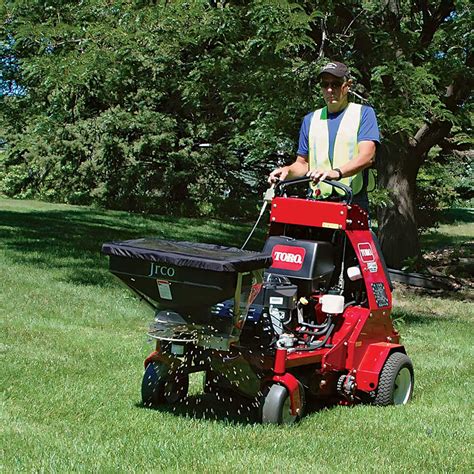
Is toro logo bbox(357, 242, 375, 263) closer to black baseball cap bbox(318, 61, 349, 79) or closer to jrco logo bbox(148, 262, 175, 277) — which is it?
black baseball cap bbox(318, 61, 349, 79)

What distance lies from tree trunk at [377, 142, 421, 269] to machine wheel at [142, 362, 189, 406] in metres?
8.34

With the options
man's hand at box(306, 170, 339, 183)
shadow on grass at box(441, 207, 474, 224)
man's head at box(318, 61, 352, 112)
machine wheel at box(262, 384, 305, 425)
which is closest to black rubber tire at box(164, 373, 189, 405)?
machine wheel at box(262, 384, 305, 425)

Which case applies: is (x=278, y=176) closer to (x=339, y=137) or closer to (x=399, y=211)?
(x=339, y=137)

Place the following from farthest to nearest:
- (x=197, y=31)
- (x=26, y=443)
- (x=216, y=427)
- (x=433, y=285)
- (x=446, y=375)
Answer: (x=433, y=285) < (x=197, y=31) < (x=446, y=375) < (x=216, y=427) < (x=26, y=443)

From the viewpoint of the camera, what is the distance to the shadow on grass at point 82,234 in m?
12.5

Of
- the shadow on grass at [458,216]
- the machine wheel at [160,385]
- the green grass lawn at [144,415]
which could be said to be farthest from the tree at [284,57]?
the shadow on grass at [458,216]

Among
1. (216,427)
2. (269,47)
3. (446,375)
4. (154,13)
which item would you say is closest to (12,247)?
(154,13)

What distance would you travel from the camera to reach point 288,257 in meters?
5.47

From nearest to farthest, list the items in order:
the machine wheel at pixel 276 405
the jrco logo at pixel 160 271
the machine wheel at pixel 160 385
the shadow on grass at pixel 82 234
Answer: the jrco logo at pixel 160 271
the machine wheel at pixel 276 405
the machine wheel at pixel 160 385
the shadow on grass at pixel 82 234

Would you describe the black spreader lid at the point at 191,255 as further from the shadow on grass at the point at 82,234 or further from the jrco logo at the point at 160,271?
the shadow on grass at the point at 82,234

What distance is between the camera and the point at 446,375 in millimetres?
7168

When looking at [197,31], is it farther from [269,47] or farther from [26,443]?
[26,443]

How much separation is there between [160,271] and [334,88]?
1786mm

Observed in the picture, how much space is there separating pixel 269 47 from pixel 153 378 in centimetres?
559
